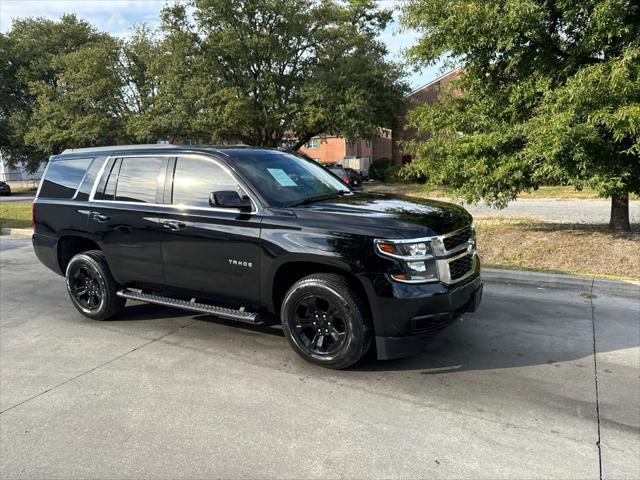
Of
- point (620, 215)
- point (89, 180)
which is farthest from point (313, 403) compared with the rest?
point (620, 215)

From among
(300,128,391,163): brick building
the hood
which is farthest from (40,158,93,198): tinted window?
(300,128,391,163): brick building

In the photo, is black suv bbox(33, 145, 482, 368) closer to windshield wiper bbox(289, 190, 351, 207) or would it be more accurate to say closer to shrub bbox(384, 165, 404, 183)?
windshield wiper bbox(289, 190, 351, 207)

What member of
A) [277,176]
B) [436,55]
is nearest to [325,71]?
[436,55]

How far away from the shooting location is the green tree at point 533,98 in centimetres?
646

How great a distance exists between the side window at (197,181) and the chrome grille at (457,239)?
191 cm

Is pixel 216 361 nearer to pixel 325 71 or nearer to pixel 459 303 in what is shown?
pixel 459 303

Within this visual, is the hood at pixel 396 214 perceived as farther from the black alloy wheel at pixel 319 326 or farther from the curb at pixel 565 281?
the curb at pixel 565 281

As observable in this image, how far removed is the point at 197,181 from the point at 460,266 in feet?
8.45

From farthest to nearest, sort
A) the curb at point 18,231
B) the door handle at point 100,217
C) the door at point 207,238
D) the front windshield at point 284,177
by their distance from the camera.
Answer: the curb at point 18,231, the door handle at point 100,217, the front windshield at point 284,177, the door at point 207,238

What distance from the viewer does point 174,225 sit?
15.7ft

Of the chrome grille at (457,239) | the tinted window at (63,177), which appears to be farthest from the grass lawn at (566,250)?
the tinted window at (63,177)

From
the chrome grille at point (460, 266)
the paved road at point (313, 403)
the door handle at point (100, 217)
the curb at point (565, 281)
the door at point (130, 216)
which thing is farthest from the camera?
the curb at point (565, 281)

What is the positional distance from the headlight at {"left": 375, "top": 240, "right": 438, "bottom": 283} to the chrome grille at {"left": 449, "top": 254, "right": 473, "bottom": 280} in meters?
0.28

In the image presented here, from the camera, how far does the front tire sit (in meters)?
3.91
